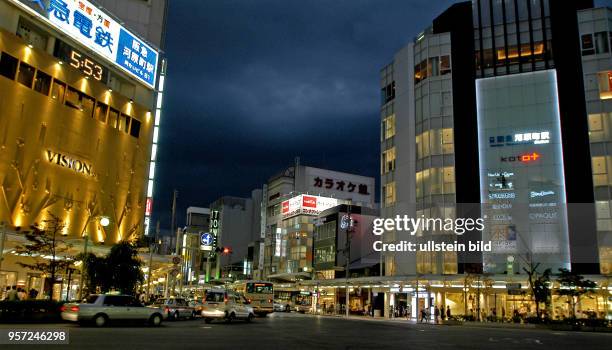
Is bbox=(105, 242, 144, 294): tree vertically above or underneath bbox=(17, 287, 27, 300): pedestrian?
above

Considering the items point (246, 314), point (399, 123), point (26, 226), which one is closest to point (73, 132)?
point (26, 226)

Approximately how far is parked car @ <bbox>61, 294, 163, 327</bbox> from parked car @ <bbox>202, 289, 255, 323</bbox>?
586 centimetres

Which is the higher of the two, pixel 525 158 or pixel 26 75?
pixel 26 75

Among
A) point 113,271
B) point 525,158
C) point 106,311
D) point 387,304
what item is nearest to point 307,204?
point 387,304

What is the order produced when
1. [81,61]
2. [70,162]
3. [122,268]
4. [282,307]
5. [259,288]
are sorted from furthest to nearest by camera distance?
[282,307]
[259,288]
[81,61]
[70,162]
[122,268]

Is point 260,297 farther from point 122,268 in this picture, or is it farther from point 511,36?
point 511,36

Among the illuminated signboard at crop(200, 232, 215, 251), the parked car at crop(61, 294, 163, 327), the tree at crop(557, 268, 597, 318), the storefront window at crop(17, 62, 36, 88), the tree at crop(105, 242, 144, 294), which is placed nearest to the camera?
the parked car at crop(61, 294, 163, 327)

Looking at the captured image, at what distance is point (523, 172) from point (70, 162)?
40.6 meters

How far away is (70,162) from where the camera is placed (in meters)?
38.2

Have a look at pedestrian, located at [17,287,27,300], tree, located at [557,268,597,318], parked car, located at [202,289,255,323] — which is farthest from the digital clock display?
tree, located at [557,268,597,318]

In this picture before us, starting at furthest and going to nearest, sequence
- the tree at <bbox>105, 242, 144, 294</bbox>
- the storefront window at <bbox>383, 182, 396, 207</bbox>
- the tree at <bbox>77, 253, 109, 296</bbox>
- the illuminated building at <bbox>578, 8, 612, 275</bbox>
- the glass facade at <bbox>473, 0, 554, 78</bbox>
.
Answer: the storefront window at <bbox>383, 182, 396, 207</bbox>, the glass facade at <bbox>473, 0, 554, 78</bbox>, the illuminated building at <bbox>578, 8, 612, 275</bbox>, the tree at <bbox>105, 242, 144, 294</bbox>, the tree at <bbox>77, 253, 109, 296</bbox>

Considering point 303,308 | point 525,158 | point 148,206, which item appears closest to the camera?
point 148,206

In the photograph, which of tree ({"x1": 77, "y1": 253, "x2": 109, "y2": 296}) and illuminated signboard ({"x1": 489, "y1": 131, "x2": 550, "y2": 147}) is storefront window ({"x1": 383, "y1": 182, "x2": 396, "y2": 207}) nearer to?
illuminated signboard ({"x1": 489, "y1": 131, "x2": 550, "y2": 147})

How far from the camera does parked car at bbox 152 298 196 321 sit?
34759 mm
